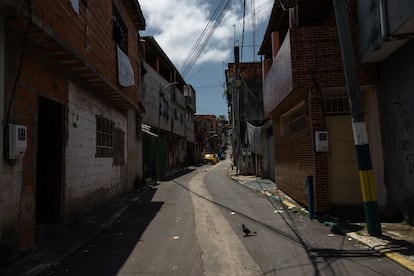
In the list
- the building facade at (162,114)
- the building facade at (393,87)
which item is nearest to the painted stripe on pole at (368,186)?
the building facade at (393,87)

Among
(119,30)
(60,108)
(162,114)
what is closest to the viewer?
(60,108)

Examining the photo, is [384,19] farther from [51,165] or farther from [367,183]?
[51,165]

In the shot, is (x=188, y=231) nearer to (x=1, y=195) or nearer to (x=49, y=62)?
(x=1, y=195)

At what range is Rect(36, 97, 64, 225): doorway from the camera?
860 centimetres

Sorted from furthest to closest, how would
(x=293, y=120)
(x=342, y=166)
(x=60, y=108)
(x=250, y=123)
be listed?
(x=250, y=123)
(x=293, y=120)
(x=342, y=166)
(x=60, y=108)

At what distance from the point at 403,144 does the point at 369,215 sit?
6.59ft

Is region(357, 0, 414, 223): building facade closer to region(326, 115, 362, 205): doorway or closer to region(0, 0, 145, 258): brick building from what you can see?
region(326, 115, 362, 205): doorway

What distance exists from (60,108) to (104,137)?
12.8 feet

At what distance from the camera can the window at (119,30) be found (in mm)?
13177

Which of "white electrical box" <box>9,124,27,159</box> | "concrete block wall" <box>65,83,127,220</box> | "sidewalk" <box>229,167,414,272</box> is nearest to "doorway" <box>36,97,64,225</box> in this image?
"concrete block wall" <box>65,83,127,220</box>

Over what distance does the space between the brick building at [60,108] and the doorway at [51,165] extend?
0.02 meters

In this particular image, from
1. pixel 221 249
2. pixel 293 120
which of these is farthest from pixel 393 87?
pixel 221 249

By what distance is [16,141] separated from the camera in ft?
19.6

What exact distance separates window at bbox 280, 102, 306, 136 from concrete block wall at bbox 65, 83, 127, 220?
6253 millimetres
